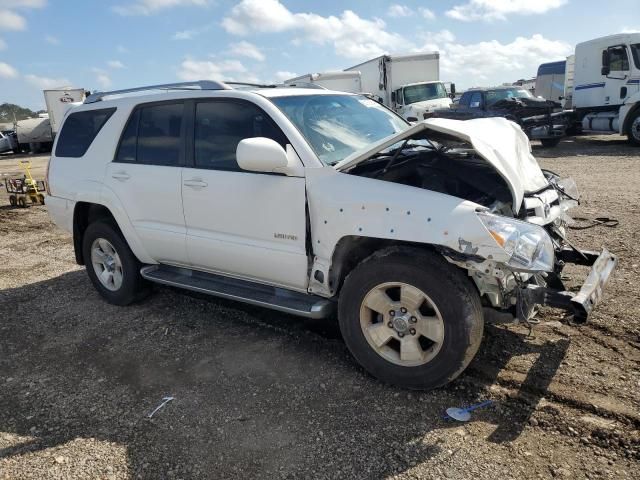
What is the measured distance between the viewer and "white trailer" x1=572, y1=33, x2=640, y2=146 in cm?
1464

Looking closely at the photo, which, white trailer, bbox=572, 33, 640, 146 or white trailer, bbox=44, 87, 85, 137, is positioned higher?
white trailer, bbox=44, 87, 85, 137

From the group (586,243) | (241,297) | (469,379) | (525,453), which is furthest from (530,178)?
(586,243)

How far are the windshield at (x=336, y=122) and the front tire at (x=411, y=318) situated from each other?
3.03 feet

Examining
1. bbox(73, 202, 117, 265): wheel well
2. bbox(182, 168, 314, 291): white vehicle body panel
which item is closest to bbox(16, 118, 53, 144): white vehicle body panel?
bbox(73, 202, 117, 265): wheel well

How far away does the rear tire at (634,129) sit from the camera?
14.4m

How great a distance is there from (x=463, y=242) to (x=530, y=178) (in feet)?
3.53

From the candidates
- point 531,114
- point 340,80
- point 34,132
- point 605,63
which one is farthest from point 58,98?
point 605,63

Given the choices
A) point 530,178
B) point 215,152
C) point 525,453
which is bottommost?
point 525,453

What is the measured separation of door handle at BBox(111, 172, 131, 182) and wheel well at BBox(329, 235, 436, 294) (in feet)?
7.24

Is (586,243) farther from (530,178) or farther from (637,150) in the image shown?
(637,150)

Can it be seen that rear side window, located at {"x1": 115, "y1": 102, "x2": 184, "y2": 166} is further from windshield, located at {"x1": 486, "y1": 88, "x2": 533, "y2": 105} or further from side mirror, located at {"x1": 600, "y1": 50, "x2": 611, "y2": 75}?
side mirror, located at {"x1": 600, "y1": 50, "x2": 611, "y2": 75}

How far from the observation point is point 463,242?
2.79 m

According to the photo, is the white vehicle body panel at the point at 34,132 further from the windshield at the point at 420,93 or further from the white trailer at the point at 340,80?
the windshield at the point at 420,93

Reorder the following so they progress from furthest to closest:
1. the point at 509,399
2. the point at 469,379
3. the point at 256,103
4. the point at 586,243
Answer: the point at 586,243
the point at 256,103
the point at 469,379
the point at 509,399
